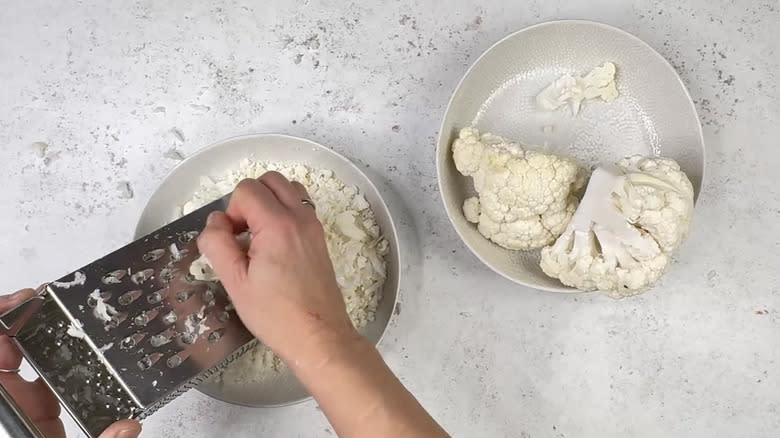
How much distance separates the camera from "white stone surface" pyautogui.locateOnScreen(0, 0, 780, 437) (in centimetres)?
102

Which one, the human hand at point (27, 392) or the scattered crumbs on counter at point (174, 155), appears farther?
the scattered crumbs on counter at point (174, 155)

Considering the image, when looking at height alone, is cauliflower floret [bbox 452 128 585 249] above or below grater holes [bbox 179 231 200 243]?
below

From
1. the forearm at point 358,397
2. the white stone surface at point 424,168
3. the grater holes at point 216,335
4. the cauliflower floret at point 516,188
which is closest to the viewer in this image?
the forearm at point 358,397

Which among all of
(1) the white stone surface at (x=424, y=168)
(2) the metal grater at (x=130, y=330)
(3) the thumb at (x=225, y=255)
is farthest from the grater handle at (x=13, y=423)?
(1) the white stone surface at (x=424, y=168)

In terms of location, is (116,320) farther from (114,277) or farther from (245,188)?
(245,188)

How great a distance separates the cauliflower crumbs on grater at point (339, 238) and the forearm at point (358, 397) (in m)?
0.23

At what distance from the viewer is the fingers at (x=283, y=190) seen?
0.78m

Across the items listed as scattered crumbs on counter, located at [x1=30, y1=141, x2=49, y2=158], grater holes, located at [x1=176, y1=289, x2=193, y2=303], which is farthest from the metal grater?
scattered crumbs on counter, located at [x1=30, y1=141, x2=49, y2=158]

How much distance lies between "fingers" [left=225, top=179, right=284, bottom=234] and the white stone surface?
323 mm

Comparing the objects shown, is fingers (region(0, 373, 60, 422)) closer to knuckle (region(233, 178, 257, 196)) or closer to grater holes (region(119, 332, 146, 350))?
grater holes (region(119, 332, 146, 350))

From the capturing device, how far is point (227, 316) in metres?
0.82

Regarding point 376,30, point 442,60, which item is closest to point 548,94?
point 442,60

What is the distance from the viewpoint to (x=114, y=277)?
2.49ft

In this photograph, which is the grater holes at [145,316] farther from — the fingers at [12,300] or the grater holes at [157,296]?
the fingers at [12,300]
